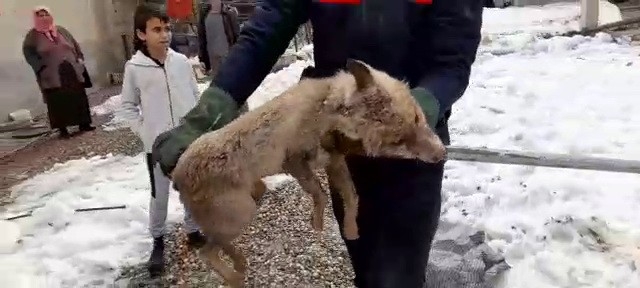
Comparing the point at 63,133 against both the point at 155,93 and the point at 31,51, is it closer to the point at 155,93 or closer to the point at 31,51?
the point at 31,51

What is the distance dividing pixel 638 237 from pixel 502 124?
2.30 meters

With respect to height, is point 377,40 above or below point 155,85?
above

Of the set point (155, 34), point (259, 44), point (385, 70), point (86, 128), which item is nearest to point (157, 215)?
point (155, 34)

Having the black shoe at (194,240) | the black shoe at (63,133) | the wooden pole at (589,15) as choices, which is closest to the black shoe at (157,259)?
the black shoe at (194,240)

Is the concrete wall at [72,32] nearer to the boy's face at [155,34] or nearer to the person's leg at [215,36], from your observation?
the person's leg at [215,36]

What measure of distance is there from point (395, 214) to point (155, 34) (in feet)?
7.37

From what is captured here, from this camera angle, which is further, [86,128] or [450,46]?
[86,128]

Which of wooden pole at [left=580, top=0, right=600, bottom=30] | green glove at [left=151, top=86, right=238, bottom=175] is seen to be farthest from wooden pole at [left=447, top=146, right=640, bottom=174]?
wooden pole at [left=580, top=0, right=600, bottom=30]

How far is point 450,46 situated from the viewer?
5.68 feet

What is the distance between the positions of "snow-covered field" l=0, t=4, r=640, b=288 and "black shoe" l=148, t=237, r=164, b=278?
202 millimetres

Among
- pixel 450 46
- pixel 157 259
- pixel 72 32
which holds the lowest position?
pixel 157 259

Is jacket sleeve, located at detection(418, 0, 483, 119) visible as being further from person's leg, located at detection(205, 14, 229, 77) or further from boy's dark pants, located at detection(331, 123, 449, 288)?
person's leg, located at detection(205, 14, 229, 77)

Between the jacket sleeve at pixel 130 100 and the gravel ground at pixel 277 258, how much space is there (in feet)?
2.54

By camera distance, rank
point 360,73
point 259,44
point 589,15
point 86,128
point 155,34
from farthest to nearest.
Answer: point 589,15 < point 86,128 < point 155,34 < point 259,44 < point 360,73
